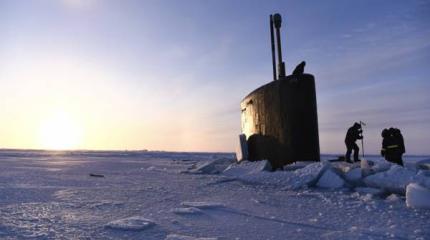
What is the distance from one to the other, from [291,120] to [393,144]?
2.59 meters

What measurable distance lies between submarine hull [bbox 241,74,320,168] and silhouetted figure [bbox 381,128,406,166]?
5.48ft

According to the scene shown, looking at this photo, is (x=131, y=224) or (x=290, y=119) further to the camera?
(x=290, y=119)

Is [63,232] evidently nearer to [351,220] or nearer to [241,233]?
[241,233]

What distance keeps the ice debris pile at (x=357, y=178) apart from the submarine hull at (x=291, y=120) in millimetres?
752

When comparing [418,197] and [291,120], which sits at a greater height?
[291,120]

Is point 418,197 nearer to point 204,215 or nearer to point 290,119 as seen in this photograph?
point 204,215

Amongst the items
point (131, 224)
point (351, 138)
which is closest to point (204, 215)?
point (131, 224)

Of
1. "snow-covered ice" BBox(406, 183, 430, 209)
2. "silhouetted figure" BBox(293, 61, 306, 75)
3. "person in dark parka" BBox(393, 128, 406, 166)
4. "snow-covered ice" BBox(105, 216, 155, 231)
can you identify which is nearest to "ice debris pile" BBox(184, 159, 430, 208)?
"snow-covered ice" BBox(406, 183, 430, 209)

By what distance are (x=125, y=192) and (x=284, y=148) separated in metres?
4.69

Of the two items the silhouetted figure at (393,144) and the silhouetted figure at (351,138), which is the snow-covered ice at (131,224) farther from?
the silhouetted figure at (351,138)

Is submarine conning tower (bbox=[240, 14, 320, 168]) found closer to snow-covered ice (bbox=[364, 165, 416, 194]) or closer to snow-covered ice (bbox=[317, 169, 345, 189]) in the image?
snow-covered ice (bbox=[317, 169, 345, 189])

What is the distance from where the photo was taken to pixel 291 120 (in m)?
10.1

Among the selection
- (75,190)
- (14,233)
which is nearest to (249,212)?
(14,233)

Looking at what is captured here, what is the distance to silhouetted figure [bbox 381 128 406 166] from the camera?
32.0ft
